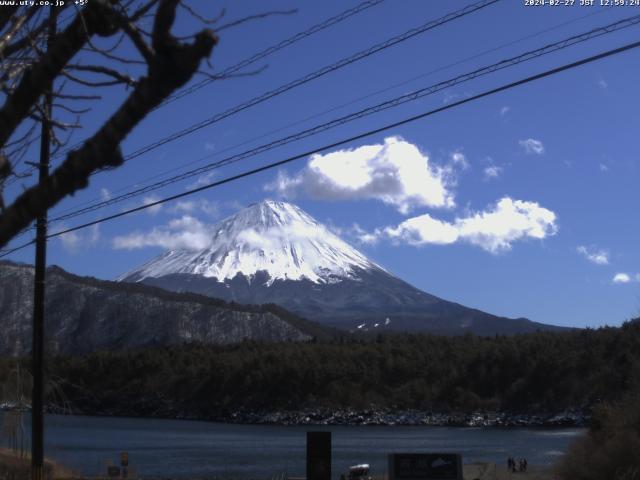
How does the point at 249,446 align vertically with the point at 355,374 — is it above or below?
below

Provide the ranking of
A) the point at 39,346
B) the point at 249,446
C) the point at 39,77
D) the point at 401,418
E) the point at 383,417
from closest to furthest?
the point at 39,77
the point at 39,346
the point at 249,446
the point at 401,418
the point at 383,417

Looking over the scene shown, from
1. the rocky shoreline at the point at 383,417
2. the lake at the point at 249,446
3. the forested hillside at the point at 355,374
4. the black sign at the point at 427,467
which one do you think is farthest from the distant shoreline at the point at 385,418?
the black sign at the point at 427,467

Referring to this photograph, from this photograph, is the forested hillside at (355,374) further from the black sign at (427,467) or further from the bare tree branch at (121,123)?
the bare tree branch at (121,123)

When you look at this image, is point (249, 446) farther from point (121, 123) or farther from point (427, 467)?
point (121, 123)

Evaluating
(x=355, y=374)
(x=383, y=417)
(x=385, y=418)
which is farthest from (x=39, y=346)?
(x=355, y=374)

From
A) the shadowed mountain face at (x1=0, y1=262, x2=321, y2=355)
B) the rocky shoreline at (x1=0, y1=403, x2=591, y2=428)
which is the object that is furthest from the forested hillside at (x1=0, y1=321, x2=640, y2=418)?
the shadowed mountain face at (x1=0, y1=262, x2=321, y2=355)

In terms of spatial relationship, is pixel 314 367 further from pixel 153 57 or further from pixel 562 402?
pixel 153 57
